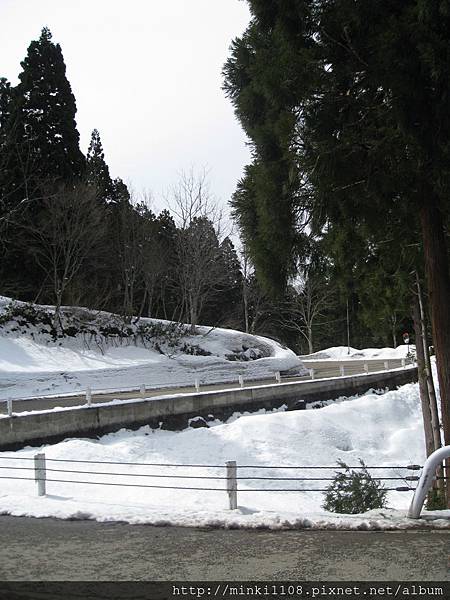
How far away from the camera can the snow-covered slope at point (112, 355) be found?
24750 mm

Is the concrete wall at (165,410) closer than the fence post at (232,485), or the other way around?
the fence post at (232,485)

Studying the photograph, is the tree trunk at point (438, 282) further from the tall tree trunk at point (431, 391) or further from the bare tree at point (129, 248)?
the bare tree at point (129, 248)

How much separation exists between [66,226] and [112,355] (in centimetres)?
701

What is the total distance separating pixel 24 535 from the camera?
5.98 m

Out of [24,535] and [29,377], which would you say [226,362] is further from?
[24,535]

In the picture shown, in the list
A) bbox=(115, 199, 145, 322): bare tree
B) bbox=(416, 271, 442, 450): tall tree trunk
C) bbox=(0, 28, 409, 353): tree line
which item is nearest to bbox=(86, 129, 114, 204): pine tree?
bbox=(0, 28, 409, 353): tree line

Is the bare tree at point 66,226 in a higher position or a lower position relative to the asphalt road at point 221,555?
higher

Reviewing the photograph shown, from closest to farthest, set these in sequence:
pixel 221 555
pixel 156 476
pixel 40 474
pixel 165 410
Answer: pixel 221 555 → pixel 156 476 → pixel 40 474 → pixel 165 410

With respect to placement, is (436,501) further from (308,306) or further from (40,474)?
(308,306)

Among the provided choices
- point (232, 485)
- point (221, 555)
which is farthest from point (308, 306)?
point (221, 555)

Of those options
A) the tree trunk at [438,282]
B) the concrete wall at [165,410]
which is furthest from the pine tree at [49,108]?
the tree trunk at [438,282]

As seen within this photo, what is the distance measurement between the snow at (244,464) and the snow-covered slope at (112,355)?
8324mm

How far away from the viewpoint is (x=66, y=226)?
97.6ft

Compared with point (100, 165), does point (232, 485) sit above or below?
below
